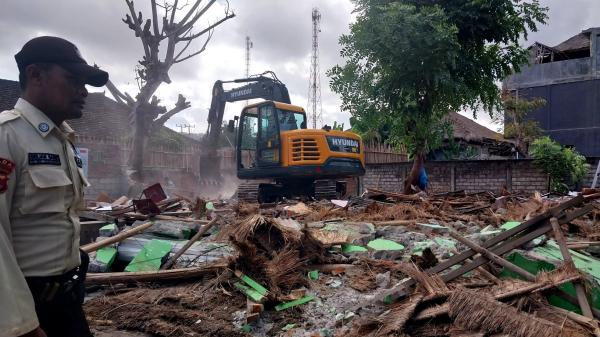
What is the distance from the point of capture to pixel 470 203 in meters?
8.41

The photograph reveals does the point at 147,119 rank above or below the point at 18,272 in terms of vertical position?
above

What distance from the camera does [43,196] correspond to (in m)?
1.60

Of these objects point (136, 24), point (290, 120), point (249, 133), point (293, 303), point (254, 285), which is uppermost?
point (136, 24)

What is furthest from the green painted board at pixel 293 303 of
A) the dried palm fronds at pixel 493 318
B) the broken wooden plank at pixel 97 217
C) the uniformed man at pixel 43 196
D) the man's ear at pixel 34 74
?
the broken wooden plank at pixel 97 217

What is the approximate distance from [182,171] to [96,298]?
15.8 meters

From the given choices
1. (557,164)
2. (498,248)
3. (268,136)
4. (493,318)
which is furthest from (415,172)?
(493,318)

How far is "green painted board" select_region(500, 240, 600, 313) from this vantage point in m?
2.92

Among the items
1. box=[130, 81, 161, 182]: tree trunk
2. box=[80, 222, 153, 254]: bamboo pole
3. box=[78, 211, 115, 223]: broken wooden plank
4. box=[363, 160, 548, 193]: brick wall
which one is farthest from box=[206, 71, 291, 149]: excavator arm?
box=[80, 222, 153, 254]: bamboo pole

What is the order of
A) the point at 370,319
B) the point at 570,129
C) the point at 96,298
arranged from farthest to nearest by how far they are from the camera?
the point at 570,129 → the point at 96,298 → the point at 370,319

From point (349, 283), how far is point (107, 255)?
247 centimetres

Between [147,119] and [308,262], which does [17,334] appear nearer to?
[308,262]

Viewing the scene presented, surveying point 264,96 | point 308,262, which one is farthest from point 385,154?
point 308,262

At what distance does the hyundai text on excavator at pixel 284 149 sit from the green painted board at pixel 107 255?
20.9ft

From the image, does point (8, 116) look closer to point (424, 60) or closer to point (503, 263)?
point (503, 263)
